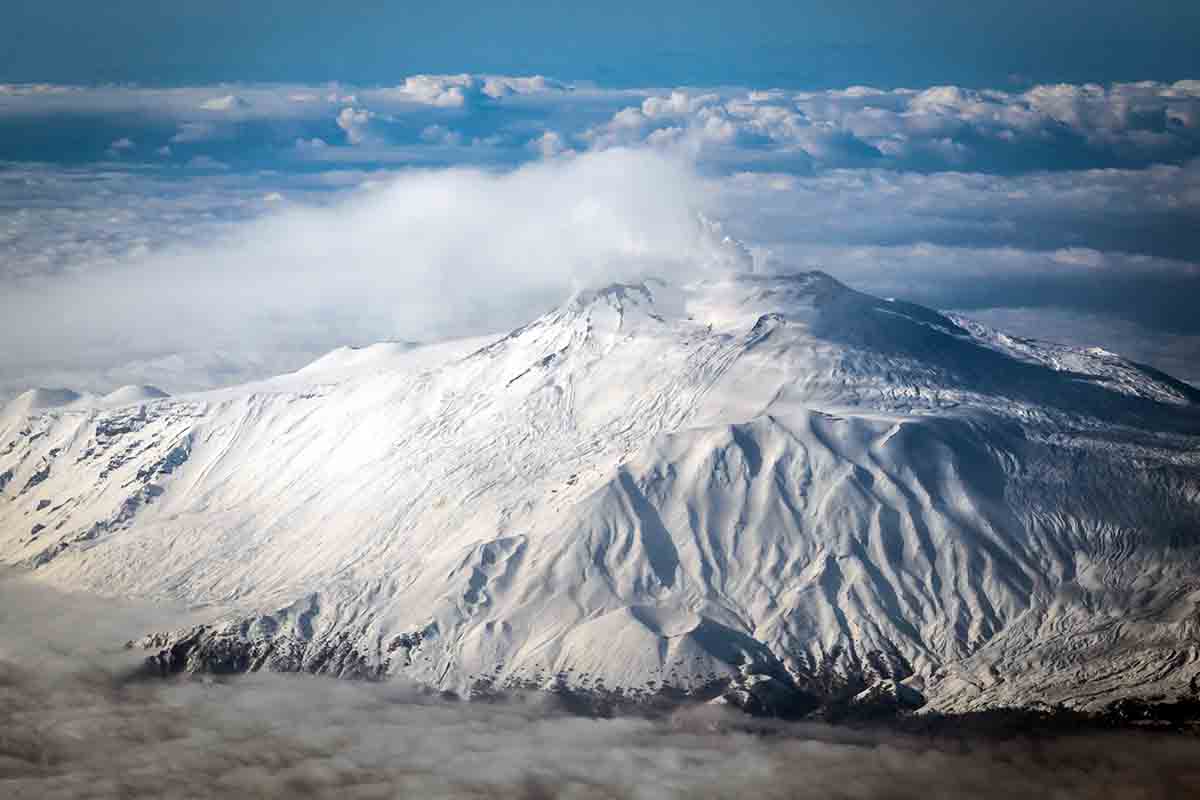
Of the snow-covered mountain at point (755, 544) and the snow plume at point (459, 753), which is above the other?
the snow-covered mountain at point (755, 544)

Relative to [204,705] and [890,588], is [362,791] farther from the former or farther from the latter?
[890,588]

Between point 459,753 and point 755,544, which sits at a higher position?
point 755,544

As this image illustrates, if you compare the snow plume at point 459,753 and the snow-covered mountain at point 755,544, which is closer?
the snow plume at point 459,753

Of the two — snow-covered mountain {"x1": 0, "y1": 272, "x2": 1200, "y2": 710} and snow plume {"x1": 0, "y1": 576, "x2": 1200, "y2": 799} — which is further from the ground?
snow-covered mountain {"x1": 0, "y1": 272, "x2": 1200, "y2": 710}

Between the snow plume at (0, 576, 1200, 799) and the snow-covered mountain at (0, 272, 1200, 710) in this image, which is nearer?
the snow plume at (0, 576, 1200, 799)

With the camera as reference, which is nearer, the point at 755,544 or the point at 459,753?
the point at 459,753
